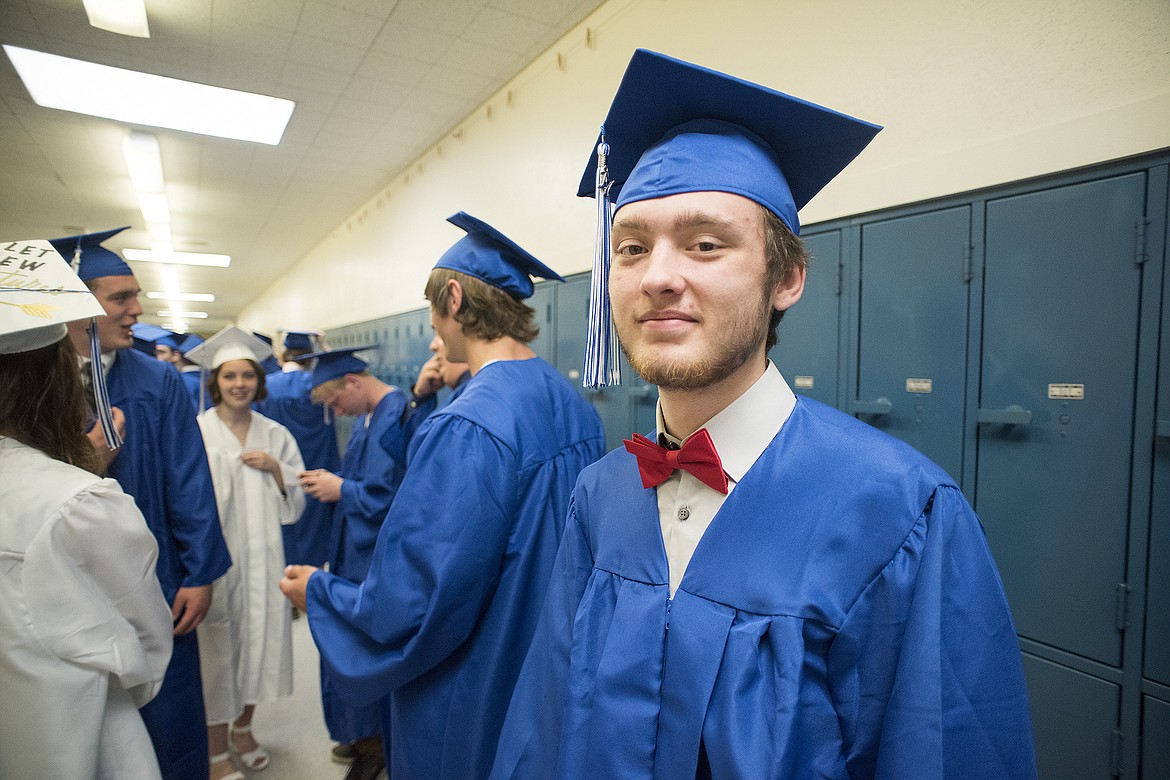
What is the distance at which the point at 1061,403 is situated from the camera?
134cm

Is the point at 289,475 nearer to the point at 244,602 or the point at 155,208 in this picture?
the point at 244,602

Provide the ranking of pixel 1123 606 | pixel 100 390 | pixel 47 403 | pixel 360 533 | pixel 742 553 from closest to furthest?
pixel 742 553, pixel 47 403, pixel 1123 606, pixel 100 390, pixel 360 533

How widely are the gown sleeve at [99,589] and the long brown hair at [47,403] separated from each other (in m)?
0.16

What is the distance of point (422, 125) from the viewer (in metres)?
4.29

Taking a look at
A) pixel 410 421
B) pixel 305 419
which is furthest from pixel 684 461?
pixel 305 419

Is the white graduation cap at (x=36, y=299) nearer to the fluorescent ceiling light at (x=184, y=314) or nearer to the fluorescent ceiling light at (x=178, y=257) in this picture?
the fluorescent ceiling light at (x=178, y=257)

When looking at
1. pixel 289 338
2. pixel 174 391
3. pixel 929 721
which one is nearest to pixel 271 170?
pixel 289 338

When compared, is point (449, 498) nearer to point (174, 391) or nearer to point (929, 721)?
point (929, 721)

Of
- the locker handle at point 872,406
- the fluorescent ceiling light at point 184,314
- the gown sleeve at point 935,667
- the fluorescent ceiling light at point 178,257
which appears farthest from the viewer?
the fluorescent ceiling light at point 184,314

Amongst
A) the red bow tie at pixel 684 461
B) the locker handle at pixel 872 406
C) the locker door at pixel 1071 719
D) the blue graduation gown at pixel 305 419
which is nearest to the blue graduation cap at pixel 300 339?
the blue graduation gown at pixel 305 419

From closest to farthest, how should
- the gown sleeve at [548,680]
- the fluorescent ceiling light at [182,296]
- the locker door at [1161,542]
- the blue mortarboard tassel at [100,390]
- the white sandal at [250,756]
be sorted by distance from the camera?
the gown sleeve at [548,680] < the locker door at [1161,542] < the blue mortarboard tassel at [100,390] < the white sandal at [250,756] < the fluorescent ceiling light at [182,296]

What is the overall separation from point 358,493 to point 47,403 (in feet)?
3.89

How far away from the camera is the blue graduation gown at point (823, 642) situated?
2.12 feet

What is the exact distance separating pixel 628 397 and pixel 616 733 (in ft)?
6.14
